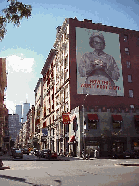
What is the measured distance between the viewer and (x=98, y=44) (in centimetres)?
5872

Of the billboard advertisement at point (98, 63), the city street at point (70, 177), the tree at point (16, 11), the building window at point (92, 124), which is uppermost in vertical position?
the billboard advertisement at point (98, 63)

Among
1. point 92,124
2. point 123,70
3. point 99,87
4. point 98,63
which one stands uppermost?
point 98,63

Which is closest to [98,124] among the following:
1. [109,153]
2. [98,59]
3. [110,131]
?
[110,131]

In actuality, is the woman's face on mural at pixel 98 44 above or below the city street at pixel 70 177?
above

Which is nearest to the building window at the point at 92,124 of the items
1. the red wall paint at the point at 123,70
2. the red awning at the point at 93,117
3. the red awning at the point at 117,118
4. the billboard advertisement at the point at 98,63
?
the red awning at the point at 93,117

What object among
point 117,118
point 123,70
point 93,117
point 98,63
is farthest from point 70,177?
point 123,70

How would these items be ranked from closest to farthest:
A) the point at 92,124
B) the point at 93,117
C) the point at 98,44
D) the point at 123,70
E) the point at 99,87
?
the point at 93,117, the point at 92,124, the point at 99,87, the point at 98,44, the point at 123,70

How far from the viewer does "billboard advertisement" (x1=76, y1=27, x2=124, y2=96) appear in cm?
5503

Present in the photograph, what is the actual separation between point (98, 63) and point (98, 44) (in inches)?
212

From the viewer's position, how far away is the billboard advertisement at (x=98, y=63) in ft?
181

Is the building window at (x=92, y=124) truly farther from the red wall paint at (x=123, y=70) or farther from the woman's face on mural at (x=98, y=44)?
the woman's face on mural at (x=98, y=44)

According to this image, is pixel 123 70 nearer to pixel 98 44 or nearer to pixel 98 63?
pixel 98 63

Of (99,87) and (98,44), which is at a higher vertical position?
(98,44)

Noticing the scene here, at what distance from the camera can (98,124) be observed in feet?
156
